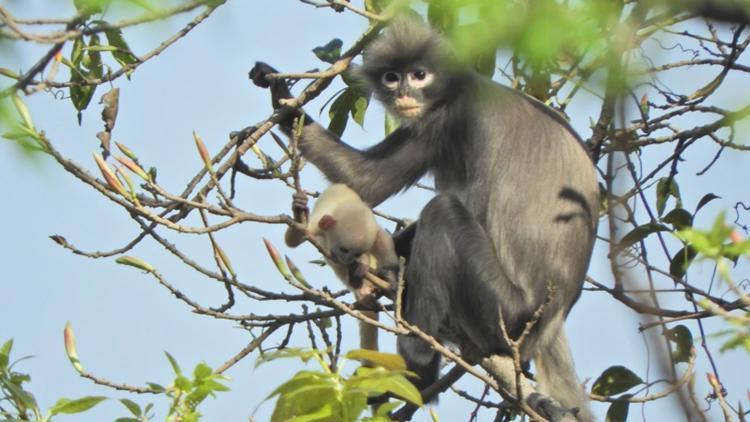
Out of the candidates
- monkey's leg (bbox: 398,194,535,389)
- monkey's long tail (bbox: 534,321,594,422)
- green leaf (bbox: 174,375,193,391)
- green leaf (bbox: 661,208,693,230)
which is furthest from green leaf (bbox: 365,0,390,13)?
green leaf (bbox: 174,375,193,391)

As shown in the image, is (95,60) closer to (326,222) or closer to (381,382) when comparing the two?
(326,222)

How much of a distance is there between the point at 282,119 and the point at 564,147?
1.61 metres

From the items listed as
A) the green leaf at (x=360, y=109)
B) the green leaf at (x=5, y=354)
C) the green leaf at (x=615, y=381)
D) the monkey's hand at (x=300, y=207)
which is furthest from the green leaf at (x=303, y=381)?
the green leaf at (x=360, y=109)

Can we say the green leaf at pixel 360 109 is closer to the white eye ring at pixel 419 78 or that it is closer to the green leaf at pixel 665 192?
the white eye ring at pixel 419 78

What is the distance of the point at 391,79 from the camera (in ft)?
23.2

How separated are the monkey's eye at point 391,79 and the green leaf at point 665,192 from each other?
1752 millimetres

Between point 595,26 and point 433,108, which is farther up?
point 433,108

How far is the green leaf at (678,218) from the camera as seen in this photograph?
5.90 m

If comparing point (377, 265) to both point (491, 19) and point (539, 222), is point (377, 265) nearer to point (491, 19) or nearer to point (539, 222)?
point (539, 222)

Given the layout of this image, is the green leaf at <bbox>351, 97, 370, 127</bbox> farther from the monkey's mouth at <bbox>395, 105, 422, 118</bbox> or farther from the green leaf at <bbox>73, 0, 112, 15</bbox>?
the green leaf at <bbox>73, 0, 112, 15</bbox>

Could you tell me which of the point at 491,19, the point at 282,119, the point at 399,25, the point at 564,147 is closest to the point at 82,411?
the point at 491,19

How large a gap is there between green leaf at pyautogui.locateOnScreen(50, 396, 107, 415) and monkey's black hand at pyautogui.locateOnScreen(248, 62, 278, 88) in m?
3.37

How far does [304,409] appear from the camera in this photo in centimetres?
291

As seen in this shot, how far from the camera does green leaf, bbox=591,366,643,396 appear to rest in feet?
18.7
